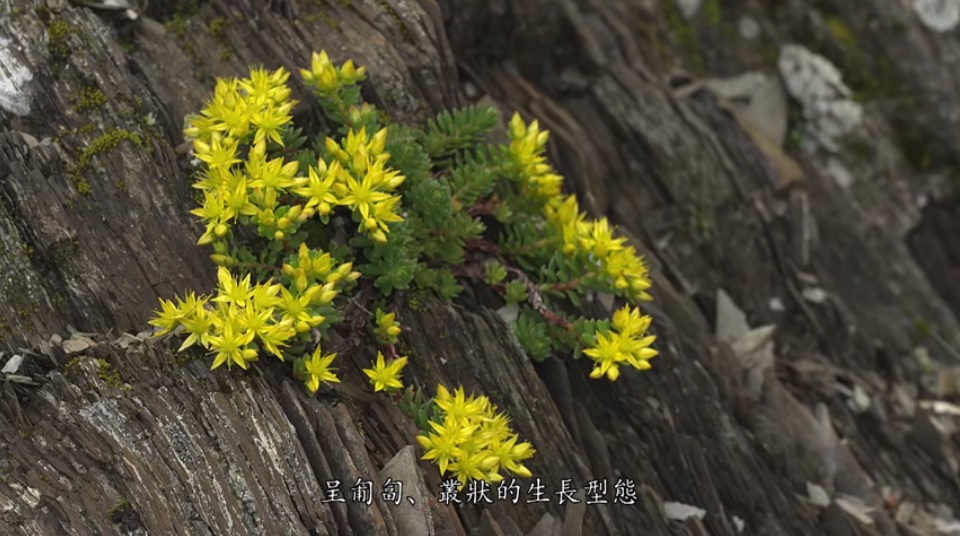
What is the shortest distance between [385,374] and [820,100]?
24.7ft

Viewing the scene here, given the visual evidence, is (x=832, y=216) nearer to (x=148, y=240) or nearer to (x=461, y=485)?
(x=461, y=485)

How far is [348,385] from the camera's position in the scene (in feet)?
17.4

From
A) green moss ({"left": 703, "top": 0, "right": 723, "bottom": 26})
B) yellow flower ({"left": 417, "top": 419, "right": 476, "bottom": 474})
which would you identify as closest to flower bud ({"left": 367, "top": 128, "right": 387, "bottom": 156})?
yellow flower ({"left": 417, "top": 419, "right": 476, "bottom": 474})

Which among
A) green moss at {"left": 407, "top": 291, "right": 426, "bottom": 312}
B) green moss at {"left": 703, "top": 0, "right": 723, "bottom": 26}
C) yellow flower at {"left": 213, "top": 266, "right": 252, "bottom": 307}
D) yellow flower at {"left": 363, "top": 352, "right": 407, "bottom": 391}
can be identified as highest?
green moss at {"left": 703, "top": 0, "right": 723, "bottom": 26}

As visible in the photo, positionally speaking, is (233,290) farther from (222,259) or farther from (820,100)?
(820,100)

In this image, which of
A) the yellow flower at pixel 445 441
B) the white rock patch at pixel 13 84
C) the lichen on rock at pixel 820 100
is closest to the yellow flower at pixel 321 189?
the yellow flower at pixel 445 441

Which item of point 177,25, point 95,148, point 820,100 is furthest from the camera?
point 820,100

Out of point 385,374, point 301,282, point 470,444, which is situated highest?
point 301,282

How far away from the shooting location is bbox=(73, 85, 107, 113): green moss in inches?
218

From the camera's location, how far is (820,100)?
34.3 feet

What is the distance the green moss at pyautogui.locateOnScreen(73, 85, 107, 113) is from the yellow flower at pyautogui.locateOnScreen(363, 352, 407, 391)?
8.05 ft

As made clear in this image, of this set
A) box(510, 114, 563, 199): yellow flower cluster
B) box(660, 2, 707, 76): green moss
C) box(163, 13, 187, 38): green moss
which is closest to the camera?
box(510, 114, 563, 199): yellow flower cluster

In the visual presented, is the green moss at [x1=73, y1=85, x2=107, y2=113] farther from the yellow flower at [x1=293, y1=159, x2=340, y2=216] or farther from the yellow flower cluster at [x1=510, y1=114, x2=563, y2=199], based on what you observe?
the yellow flower cluster at [x1=510, y1=114, x2=563, y2=199]

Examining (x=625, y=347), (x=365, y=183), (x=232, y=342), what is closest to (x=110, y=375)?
(x=232, y=342)
